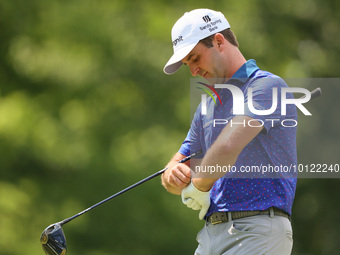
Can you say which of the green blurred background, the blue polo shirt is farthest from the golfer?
the green blurred background

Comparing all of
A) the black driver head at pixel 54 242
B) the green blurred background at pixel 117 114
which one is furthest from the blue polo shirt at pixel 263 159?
the green blurred background at pixel 117 114

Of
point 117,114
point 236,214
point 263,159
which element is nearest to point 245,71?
point 263,159

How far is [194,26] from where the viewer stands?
3.78 m

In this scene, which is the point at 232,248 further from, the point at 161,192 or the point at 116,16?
the point at 116,16

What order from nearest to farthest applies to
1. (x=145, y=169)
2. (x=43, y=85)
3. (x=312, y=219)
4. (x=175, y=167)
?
(x=175, y=167), (x=145, y=169), (x=43, y=85), (x=312, y=219)

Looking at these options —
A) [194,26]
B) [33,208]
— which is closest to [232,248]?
[194,26]

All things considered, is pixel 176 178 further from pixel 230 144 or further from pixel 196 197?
pixel 230 144

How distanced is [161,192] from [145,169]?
37cm

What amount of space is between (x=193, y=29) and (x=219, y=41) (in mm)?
141

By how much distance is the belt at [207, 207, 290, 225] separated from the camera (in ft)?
11.4

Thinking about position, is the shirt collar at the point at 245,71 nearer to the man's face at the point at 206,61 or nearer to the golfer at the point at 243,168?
the golfer at the point at 243,168

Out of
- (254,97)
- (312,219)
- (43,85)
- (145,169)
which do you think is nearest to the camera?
(254,97)

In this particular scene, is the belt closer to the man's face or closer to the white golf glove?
the white golf glove

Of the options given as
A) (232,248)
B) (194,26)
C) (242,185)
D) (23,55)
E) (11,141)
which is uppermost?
(194,26)
